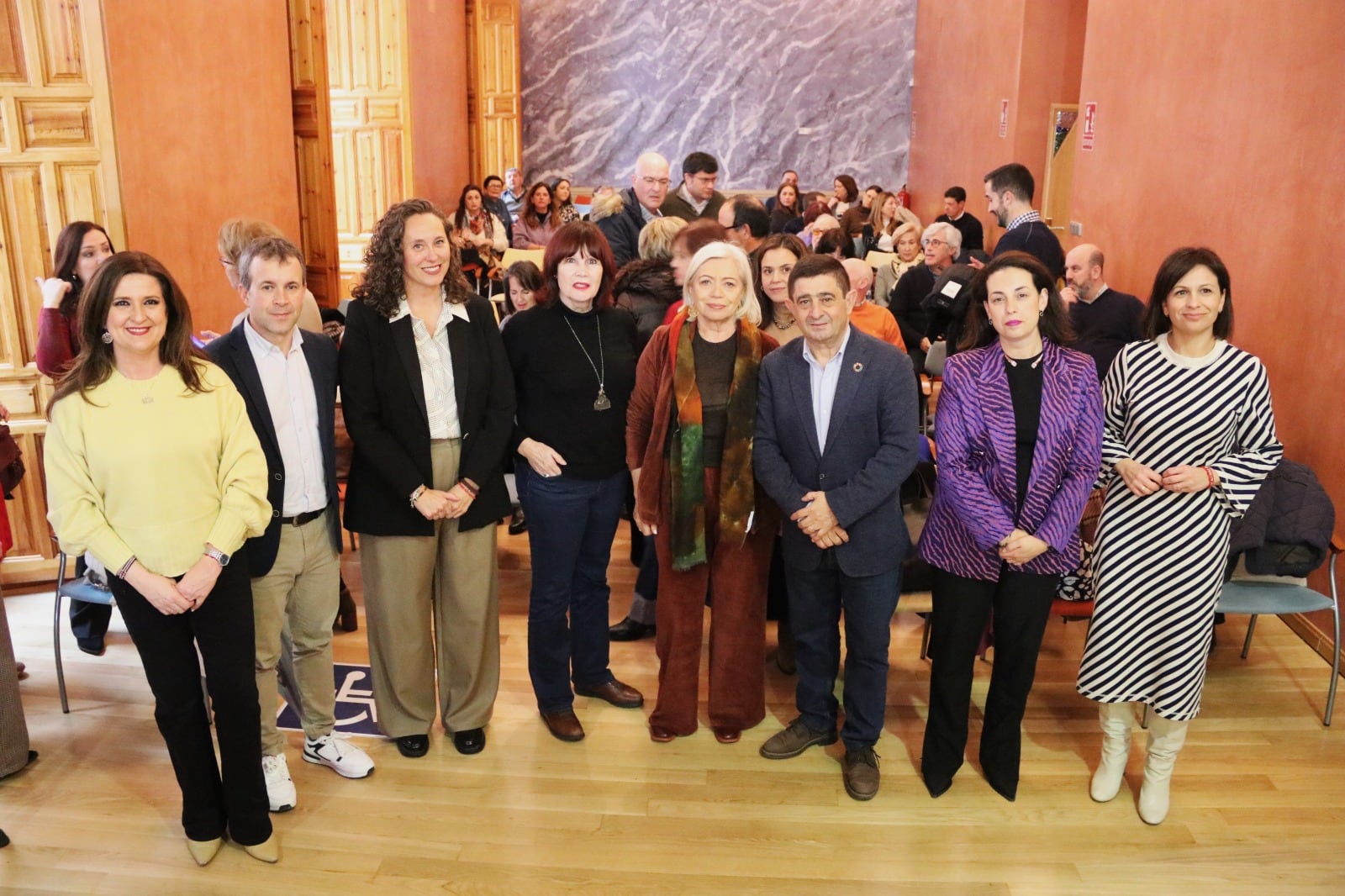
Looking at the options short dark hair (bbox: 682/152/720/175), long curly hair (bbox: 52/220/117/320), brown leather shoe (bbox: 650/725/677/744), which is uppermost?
short dark hair (bbox: 682/152/720/175)

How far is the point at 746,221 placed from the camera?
189 inches

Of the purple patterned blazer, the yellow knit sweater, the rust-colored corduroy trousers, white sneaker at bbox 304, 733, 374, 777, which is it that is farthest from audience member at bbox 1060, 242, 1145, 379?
the yellow knit sweater

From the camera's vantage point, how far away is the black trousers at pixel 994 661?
10.1 feet

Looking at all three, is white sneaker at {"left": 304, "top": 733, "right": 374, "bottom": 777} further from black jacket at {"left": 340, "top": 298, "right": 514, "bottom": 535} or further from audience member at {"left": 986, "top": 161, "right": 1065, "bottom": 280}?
audience member at {"left": 986, "top": 161, "right": 1065, "bottom": 280}

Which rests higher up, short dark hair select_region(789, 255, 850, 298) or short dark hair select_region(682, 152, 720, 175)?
short dark hair select_region(682, 152, 720, 175)

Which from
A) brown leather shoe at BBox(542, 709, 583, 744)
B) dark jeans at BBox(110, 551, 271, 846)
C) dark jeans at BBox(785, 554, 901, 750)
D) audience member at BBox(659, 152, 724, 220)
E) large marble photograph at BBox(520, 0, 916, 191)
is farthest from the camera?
large marble photograph at BBox(520, 0, 916, 191)

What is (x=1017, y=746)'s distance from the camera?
323 centimetres

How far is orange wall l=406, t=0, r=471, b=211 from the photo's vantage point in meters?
9.61

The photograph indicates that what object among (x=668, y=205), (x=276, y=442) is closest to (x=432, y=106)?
(x=668, y=205)

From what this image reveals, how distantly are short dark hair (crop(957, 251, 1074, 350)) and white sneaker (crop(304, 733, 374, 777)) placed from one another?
226 centimetres

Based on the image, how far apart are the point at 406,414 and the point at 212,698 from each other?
0.93 meters

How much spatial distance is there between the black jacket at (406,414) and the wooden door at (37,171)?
225 cm

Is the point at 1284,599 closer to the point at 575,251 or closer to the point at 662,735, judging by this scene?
the point at 662,735

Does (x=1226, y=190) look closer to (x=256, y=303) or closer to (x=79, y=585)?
(x=256, y=303)
